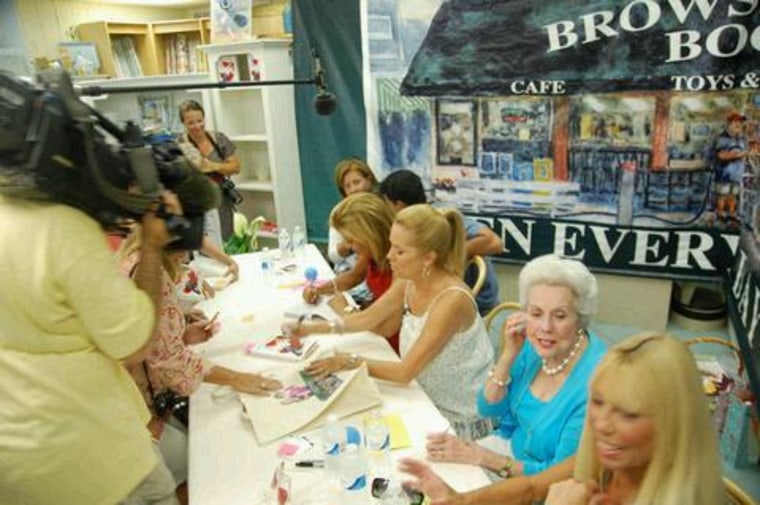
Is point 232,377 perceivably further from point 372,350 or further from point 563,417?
point 563,417

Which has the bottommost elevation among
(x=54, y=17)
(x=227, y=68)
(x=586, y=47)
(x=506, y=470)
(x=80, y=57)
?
(x=506, y=470)

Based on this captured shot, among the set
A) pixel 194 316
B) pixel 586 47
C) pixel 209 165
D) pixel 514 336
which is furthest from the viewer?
pixel 209 165

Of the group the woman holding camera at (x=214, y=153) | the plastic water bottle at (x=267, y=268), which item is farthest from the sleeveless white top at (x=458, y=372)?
the woman holding camera at (x=214, y=153)

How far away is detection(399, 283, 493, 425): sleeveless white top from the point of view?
6.06 ft

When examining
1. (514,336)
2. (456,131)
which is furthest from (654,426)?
(456,131)

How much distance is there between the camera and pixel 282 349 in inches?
80.4

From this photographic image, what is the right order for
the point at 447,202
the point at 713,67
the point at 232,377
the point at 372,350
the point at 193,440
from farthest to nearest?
the point at 447,202
the point at 713,67
the point at 372,350
the point at 232,377
the point at 193,440

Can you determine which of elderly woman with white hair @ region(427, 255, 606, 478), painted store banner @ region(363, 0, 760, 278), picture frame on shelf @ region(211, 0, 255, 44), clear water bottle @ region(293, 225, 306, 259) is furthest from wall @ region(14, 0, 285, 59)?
elderly woman with white hair @ region(427, 255, 606, 478)

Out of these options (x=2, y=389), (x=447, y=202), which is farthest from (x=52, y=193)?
(x=447, y=202)

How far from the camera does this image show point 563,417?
1.43 metres

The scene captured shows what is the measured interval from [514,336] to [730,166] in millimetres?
2200

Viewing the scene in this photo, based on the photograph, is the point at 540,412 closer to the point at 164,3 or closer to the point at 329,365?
the point at 329,365

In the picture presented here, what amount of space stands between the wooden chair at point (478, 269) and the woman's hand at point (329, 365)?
80 cm

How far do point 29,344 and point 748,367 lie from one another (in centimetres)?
265
